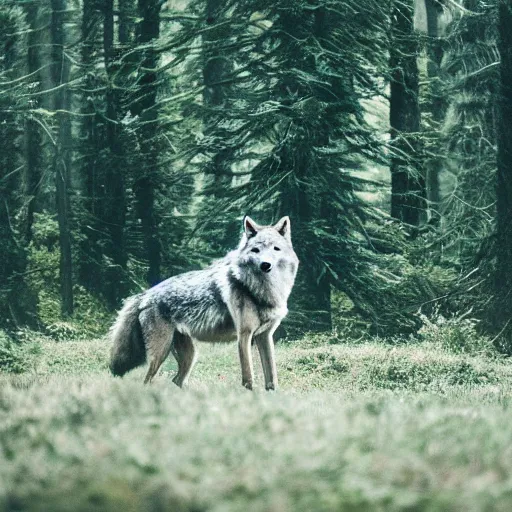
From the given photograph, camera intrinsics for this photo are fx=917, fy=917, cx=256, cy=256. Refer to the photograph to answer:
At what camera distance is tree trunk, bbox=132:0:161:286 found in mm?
25938

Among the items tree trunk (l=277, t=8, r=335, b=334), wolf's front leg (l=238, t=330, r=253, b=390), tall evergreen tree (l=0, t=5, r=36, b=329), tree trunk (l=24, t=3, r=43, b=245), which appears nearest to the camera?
wolf's front leg (l=238, t=330, r=253, b=390)

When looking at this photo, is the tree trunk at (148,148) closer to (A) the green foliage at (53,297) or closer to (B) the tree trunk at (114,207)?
(B) the tree trunk at (114,207)

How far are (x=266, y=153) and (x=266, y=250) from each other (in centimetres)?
1171

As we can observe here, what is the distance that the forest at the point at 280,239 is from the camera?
5477 millimetres

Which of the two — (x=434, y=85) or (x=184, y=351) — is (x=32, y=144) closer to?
(x=434, y=85)

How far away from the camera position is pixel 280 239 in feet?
38.8

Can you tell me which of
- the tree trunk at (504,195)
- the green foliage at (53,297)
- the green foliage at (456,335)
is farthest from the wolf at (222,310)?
the green foliage at (53,297)

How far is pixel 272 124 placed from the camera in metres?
22.3

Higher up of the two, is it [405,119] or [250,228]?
[405,119]

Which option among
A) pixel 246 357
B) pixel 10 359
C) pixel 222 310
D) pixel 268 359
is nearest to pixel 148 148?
pixel 10 359

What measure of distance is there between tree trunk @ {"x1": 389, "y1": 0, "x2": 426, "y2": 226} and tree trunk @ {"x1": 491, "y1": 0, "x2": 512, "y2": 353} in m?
2.98

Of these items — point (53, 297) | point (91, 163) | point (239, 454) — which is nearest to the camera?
point (239, 454)

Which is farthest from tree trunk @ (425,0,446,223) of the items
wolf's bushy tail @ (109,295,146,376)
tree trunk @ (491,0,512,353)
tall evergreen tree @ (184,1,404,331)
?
wolf's bushy tail @ (109,295,146,376)

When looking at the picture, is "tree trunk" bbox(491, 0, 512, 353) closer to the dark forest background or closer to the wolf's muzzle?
the dark forest background
